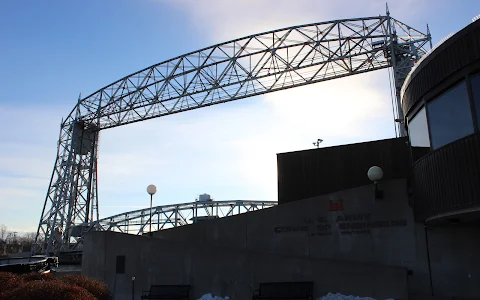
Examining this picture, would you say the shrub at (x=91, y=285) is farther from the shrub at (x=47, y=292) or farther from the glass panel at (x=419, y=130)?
the glass panel at (x=419, y=130)

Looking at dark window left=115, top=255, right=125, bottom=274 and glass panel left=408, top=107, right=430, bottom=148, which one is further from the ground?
glass panel left=408, top=107, right=430, bottom=148

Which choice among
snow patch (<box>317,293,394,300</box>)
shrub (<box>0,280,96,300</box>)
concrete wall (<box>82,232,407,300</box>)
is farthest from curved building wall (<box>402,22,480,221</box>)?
shrub (<box>0,280,96,300</box>)

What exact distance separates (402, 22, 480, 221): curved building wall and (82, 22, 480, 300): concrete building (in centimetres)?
3

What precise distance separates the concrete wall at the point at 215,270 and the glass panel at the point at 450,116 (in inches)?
172

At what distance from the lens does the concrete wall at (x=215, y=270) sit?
14055mm

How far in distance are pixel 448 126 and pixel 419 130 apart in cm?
187

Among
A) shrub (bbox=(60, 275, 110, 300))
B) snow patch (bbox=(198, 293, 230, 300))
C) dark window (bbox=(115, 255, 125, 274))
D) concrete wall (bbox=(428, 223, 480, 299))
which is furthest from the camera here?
dark window (bbox=(115, 255, 125, 274))

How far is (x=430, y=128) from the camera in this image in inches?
512

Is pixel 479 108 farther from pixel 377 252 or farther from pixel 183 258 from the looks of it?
pixel 183 258

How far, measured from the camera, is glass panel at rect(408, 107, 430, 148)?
13.4m

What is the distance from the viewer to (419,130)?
553 inches

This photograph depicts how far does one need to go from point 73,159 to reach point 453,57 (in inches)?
1875

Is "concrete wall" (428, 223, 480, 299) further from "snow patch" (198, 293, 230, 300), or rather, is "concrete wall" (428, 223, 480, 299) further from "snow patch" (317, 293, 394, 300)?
"snow patch" (198, 293, 230, 300)

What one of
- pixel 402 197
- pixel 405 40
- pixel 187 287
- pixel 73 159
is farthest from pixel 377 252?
pixel 73 159
